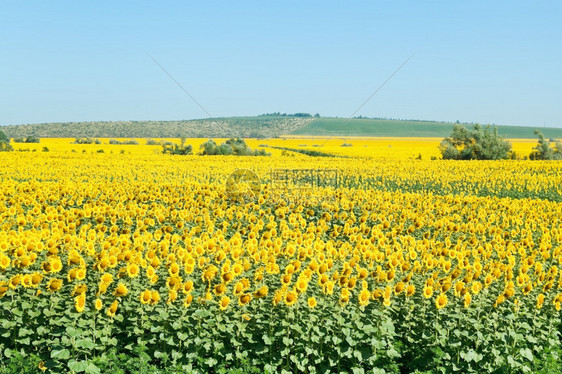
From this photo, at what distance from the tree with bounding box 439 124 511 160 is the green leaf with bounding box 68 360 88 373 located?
52633 mm

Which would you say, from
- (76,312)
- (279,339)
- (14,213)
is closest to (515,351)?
(279,339)

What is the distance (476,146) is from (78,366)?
175 ft

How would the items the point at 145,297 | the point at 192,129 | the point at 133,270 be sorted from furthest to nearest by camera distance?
the point at 192,129
the point at 133,270
the point at 145,297

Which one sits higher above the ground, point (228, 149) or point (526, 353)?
point (228, 149)

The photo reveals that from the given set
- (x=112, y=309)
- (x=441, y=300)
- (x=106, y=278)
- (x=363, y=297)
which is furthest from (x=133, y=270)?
(x=441, y=300)

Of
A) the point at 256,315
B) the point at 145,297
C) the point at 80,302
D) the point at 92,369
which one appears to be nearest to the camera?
the point at 92,369

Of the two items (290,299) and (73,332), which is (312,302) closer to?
(290,299)

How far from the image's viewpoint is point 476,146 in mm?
53125

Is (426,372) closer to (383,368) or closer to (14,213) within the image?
(383,368)

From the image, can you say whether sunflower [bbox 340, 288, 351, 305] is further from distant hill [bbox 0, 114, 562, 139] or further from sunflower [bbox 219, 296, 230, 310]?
distant hill [bbox 0, 114, 562, 139]

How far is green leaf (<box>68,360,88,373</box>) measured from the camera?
17.3 ft

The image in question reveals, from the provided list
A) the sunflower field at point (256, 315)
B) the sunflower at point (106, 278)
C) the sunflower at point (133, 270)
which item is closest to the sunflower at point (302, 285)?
the sunflower field at point (256, 315)

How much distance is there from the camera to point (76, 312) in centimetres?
580

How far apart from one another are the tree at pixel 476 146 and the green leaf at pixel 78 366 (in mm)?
52633
